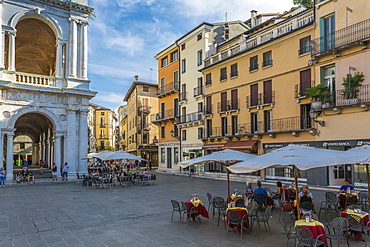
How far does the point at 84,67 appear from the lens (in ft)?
92.4

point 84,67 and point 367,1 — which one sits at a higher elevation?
point 367,1

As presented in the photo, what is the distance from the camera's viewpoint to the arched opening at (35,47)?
95.7 feet

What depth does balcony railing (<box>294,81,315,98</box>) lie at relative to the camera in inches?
874

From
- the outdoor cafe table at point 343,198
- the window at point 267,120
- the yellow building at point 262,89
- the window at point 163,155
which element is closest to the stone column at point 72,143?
the yellow building at point 262,89

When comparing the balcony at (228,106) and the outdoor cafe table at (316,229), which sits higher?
the balcony at (228,106)

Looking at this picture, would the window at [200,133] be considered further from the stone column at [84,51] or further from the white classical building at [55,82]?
the stone column at [84,51]

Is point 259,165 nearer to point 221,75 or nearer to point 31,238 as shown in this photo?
point 31,238

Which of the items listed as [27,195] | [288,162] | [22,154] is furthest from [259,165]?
[22,154]

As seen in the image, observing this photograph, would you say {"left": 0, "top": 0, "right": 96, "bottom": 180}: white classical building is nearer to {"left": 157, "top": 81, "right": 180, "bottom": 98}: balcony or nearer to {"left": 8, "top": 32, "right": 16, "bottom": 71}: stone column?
{"left": 8, "top": 32, "right": 16, "bottom": 71}: stone column

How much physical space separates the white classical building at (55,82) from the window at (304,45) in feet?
60.6

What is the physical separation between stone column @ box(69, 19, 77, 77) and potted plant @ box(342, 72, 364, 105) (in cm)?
2217

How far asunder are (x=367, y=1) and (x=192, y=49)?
69.4 feet

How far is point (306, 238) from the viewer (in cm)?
705

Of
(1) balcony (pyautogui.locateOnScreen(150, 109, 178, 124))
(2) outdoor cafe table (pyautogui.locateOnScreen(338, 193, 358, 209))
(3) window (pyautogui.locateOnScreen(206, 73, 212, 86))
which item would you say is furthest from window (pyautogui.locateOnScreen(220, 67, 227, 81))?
(2) outdoor cafe table (pyautogui.locateOnScreen(338, 193, 358, 209))
